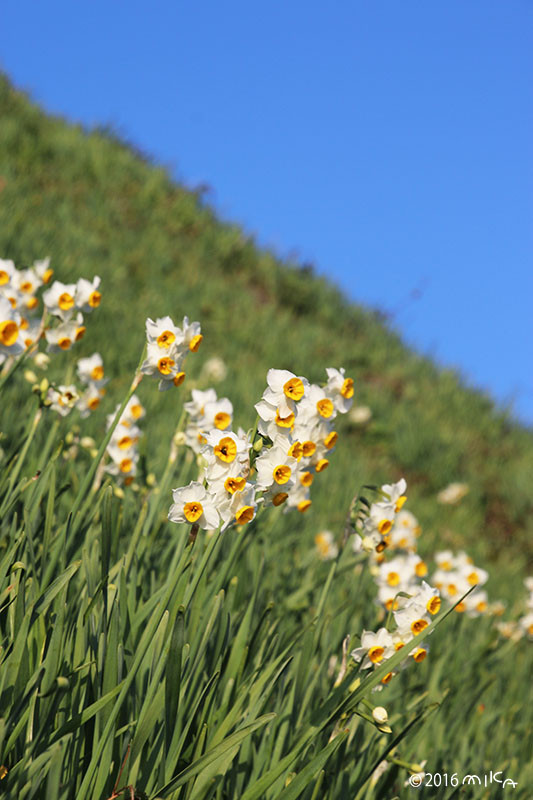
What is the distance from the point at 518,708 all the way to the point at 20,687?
2280 millimetres

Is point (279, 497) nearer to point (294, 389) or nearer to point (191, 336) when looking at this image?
point (294, 389)

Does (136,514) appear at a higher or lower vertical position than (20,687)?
higher

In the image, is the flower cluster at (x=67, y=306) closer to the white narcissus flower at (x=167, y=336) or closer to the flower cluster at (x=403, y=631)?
the white narcissus flower at (x=167, y=336)

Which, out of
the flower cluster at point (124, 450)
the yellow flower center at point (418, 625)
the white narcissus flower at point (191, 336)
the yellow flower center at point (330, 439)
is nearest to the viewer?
the yellow flower center at point (418, 625)

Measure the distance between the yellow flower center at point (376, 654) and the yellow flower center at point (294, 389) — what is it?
1.98 feet

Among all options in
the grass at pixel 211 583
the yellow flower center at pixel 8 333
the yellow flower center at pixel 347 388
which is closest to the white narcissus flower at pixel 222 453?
the grass at pixel 211 583

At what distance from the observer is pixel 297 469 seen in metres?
1.59

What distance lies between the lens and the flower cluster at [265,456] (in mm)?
1351

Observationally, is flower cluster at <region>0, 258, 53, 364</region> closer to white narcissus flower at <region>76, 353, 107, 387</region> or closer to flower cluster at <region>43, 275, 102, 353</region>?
flower cluster at <region>43, 275, 102, 353</region>

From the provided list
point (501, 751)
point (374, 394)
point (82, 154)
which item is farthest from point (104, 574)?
point (82, 154)

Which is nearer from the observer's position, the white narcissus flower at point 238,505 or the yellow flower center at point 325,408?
the white narcissus flower at point 238,505

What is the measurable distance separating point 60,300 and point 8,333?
414mm

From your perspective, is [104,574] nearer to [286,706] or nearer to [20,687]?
[20,687]

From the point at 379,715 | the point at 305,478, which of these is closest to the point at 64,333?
the point at 305,478
